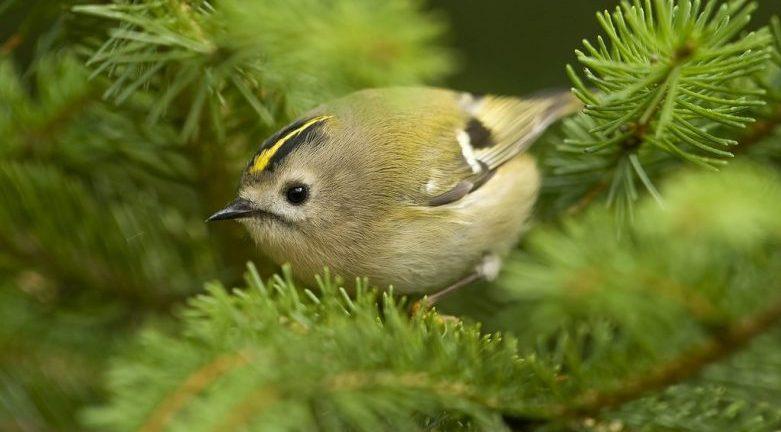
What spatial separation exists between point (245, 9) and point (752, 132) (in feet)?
2.67

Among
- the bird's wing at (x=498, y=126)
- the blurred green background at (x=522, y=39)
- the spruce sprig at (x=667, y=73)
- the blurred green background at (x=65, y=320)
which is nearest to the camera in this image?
the spruce sprig at (x=667, y=73)

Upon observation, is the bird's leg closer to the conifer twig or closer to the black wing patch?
the black wing patch

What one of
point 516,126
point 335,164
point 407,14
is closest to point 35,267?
point 335,164

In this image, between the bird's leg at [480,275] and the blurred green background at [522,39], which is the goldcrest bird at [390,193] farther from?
the blurred green background at [522,39]

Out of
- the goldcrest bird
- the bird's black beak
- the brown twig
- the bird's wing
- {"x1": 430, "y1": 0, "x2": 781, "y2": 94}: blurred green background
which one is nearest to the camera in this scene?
the brown twig

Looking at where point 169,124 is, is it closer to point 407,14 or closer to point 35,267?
point 35,267

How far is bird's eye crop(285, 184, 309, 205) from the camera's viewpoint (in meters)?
1.79

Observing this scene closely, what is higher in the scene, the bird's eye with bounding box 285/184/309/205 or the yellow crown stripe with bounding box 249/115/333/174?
the yellow crown stripe with bounding box 249/115/333/174

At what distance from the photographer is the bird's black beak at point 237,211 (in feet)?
5.19

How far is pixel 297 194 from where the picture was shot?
1.80 metres

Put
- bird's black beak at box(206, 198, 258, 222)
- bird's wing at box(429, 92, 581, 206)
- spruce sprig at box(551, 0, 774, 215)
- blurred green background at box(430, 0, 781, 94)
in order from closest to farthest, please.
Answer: spruce sprig at box(551, 0, 774, 215)
bird's black beak at box(206, 198, 258, 222)
bird's wing at box(429, 92, 581, 206)
blurred green background at box(430, 0, 781, 94)

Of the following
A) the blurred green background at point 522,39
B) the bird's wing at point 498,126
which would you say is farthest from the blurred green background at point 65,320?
the blurred green background at point 522,39

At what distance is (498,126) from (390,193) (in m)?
0.45

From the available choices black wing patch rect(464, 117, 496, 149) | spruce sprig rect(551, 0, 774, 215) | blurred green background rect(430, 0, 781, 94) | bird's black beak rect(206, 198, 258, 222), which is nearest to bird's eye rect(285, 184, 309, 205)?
bird's black beak rect(206, 198, 258, 222)
